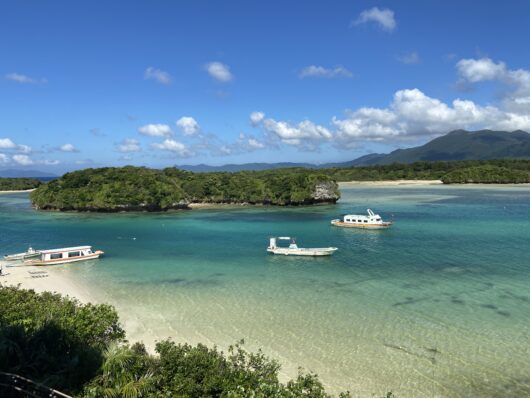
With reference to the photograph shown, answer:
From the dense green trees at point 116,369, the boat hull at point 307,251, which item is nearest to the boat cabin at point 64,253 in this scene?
the boat hull at point 307,251

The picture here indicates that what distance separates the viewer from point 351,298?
29.7 metres

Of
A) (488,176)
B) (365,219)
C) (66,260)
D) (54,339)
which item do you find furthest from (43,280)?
(488,176)

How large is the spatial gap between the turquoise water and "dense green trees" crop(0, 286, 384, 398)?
20.6 ft

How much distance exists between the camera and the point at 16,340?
44.7ft

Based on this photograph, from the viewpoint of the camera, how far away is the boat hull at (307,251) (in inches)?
1763

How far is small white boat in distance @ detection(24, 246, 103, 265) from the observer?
44.1 m

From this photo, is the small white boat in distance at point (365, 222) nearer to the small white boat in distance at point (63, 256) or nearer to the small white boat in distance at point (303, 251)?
the small white boat in distance at point (303, 251)

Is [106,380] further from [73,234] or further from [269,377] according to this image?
[73,234]

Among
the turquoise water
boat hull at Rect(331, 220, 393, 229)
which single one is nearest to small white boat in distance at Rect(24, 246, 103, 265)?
the turquoise water

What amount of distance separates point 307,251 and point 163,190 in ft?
202

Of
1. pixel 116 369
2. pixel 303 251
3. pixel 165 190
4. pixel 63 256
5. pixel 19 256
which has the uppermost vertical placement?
pixel 165 190

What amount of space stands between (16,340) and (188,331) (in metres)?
12.0

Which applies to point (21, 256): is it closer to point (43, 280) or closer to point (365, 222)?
point (43, 280)

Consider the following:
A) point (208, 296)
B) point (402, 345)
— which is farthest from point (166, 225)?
point (402, 345)
